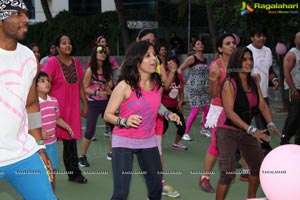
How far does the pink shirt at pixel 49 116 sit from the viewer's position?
5179 mm

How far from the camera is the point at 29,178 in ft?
10.8

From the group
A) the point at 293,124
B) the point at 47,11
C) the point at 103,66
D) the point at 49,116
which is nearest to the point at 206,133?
the point at 293,124

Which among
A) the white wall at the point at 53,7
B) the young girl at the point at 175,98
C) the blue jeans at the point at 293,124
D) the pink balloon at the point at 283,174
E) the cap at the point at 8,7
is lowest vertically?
the blue jeans at the point at 293,124

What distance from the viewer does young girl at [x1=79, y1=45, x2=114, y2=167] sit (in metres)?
7.20

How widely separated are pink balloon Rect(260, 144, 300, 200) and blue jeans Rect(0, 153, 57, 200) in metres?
1.39

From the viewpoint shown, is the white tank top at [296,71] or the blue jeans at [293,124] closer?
the blue jeans at [293,124]

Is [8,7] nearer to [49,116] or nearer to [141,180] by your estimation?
[49,116]

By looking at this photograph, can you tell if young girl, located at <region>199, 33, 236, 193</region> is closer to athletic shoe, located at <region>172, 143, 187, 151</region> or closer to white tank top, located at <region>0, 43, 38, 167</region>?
athletic shoe, located at <region>172, 143, 187, 151</region>

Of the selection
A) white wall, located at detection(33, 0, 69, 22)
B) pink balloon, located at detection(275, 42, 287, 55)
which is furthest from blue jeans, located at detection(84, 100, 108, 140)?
white wall, located at detection(33, 0, 69, 22)

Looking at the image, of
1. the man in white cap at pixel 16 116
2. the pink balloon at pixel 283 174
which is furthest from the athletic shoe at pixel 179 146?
the pink balloon at pixel 283 174

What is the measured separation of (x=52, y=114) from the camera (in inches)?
209

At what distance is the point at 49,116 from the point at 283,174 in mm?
2964

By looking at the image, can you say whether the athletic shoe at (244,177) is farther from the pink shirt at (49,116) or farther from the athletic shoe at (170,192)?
the pink shirt at (49,116)

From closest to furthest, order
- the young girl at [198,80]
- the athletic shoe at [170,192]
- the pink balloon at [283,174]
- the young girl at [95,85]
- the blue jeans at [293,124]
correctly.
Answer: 1. the pink balloon at [283,174]
2. the athletic shoe at [170,192]
3. the young girl at [95,85]
4. the blue jeans at [293,124]
5. the young girl at [198,80]
